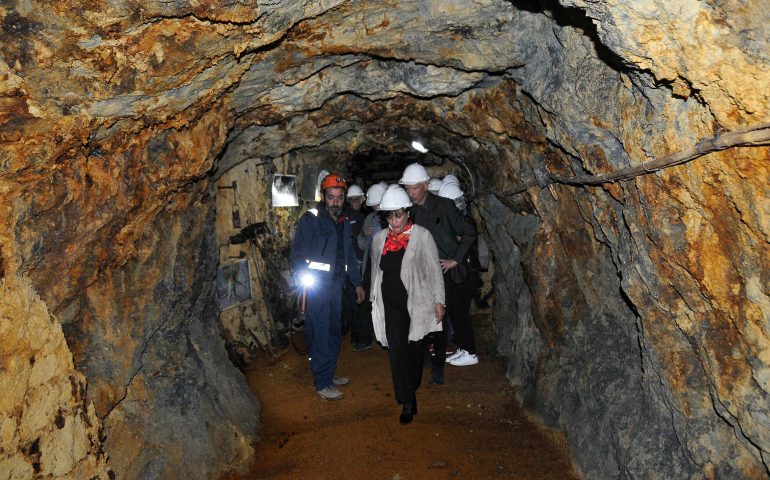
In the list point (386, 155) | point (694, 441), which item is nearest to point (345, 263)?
point (694, 441)

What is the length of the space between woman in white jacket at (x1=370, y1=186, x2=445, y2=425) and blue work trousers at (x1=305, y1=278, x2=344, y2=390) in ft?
2.54

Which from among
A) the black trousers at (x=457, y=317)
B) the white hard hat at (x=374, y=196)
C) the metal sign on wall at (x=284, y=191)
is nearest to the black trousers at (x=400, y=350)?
the black trousers at (x=457, y=317)

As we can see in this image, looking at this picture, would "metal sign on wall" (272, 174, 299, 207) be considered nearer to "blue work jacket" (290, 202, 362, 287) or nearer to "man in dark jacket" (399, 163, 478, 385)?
"blue work jacket" (290, 202, 362, 287)

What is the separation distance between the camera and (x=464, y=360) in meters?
6.19

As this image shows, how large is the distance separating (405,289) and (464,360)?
199 cm

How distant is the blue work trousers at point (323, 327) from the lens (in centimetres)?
526

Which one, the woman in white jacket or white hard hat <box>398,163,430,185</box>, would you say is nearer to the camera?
the woman in white jacket

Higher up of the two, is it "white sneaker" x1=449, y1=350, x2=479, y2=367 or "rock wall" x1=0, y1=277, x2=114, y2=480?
"rock wall" x1=0, y1=277, x2=114, y2=480

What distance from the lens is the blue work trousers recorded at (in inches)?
207

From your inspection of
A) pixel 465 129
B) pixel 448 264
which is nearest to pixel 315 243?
pixel 448 264

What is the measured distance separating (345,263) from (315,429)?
5.69 ft

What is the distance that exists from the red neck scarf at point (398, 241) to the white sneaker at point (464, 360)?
2133 millimetres

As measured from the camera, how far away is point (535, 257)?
5.16m

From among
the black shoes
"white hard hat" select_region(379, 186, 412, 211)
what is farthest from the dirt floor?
"white hard hat" select_region(379, 186, 412, 211)
